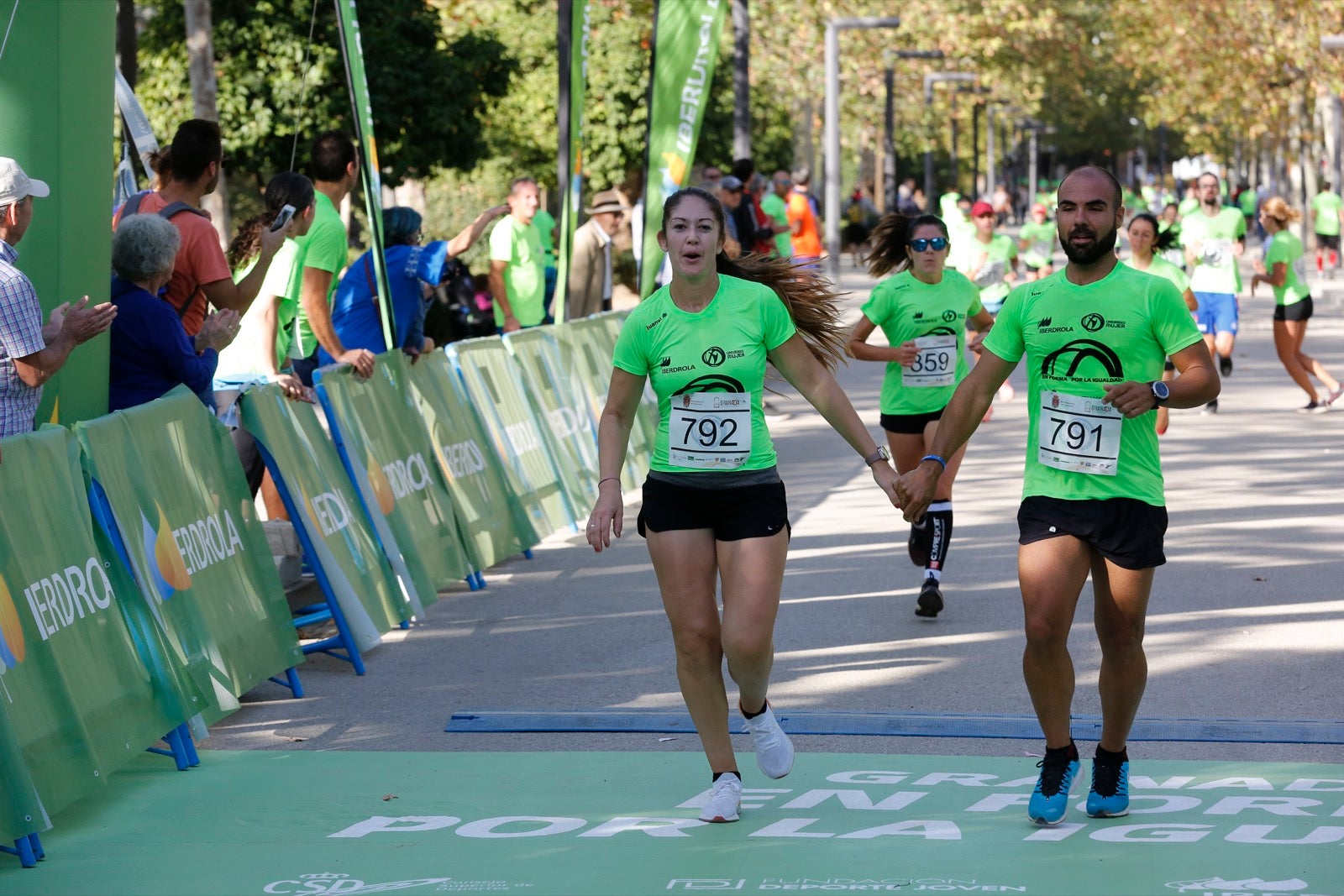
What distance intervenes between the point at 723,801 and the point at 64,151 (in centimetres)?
358

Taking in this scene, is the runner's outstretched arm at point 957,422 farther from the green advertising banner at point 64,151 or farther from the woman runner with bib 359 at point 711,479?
the green advertising banner at point 64,151

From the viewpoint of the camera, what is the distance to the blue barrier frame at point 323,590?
779 cm

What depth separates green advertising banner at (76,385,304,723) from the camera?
6.53m

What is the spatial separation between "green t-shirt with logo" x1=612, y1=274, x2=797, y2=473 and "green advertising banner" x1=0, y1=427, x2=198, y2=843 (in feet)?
5.96

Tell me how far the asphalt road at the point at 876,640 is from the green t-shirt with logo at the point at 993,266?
201 inches

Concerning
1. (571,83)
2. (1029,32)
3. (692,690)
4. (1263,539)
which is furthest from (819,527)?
(1029,32)

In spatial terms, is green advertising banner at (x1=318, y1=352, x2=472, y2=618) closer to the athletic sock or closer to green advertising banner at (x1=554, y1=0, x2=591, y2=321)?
the athletic sock

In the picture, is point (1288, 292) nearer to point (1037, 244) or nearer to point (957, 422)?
point (1037, 244)

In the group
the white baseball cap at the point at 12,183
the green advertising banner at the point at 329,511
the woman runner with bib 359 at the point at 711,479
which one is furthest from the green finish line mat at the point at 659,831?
the white baseball cap at the point at 12,183

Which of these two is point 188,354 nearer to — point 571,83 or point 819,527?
point 819,527

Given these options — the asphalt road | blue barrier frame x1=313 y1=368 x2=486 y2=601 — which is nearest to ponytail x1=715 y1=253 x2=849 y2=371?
the asphalt road

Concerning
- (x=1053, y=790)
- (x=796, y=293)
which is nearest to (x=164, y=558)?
(x=796, y=293)

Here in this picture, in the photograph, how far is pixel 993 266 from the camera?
59.1ft

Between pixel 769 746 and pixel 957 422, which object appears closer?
pixel 957 422
